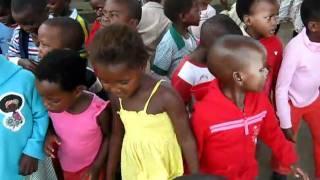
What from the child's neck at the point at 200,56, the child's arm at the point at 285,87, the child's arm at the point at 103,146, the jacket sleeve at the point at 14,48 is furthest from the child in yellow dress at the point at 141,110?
the jacket sleeve at the point at 14,48

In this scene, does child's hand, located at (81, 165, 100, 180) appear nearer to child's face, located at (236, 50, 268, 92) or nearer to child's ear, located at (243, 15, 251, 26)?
child's face, located at (236, 50, 268, 92)

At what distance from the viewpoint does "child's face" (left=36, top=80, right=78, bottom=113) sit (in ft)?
6.92

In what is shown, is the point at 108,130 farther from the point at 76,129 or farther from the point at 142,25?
the point at 142,25

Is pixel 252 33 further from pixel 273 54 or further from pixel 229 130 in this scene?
pixel 229 130

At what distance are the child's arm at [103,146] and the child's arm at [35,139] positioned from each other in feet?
0.74

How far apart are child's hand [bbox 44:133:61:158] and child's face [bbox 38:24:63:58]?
0.42m

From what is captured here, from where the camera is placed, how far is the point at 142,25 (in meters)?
3.52

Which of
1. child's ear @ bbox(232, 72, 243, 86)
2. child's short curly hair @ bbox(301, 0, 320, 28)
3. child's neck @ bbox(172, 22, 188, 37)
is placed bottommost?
child's neck @ bbox(172, 22, 188, 37)

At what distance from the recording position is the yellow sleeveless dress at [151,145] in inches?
80.3

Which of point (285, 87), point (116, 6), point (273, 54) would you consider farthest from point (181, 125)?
point (116, 6)

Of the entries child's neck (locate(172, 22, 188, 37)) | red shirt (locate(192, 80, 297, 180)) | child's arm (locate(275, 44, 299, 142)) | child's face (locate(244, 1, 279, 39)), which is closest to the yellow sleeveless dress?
red shirt (locate(192, 80, 297, 180))

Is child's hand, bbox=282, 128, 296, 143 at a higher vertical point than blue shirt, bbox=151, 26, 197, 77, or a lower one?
lower

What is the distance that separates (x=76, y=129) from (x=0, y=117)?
312mm

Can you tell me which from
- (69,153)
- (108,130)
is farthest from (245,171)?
(69,153)
